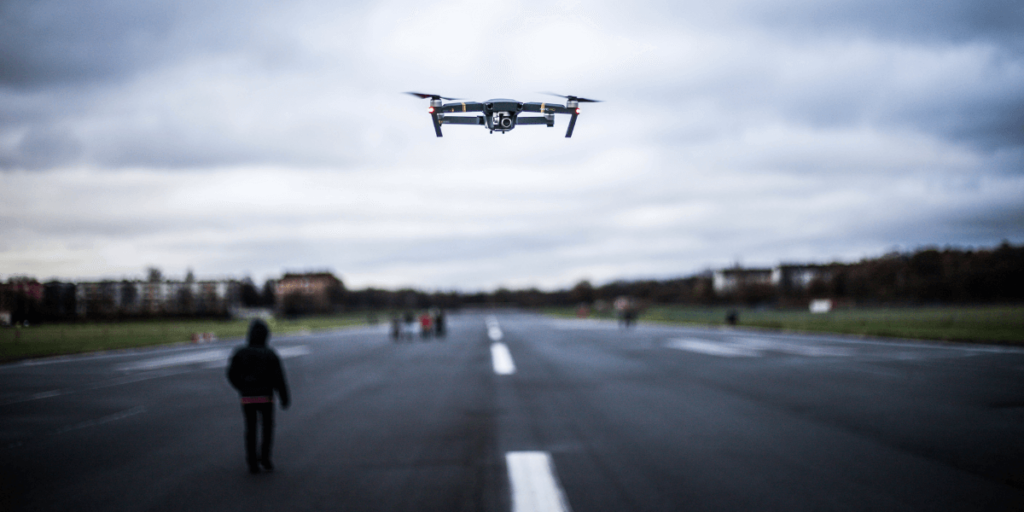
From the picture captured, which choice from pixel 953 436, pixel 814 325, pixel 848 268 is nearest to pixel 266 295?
pixel 814 325

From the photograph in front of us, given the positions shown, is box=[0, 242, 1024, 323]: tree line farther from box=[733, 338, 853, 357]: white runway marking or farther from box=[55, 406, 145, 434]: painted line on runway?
box=[733, 338, 853, 357]: white runway marking

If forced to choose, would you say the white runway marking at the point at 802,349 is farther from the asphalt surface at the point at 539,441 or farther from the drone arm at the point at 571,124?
the drone arm at the point at 571,124

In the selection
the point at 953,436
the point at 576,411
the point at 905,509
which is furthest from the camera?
the point at 576,411

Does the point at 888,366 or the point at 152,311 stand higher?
the point at 152,311

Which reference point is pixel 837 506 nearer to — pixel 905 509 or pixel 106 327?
pixel 905 509

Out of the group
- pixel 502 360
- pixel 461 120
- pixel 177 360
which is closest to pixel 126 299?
pixel 461 120
